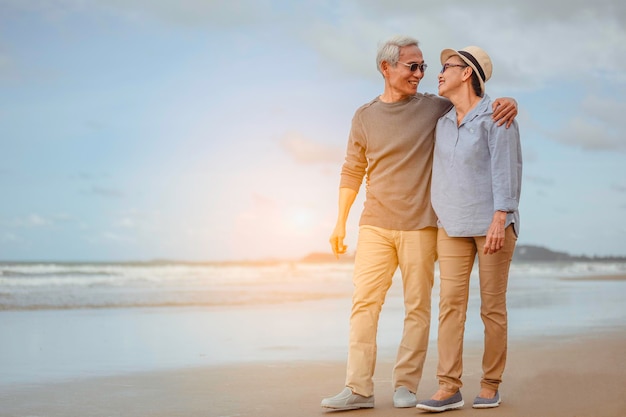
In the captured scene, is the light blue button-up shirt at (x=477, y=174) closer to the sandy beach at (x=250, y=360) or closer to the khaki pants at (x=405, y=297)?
the khaki pants at (x=405, y=297)

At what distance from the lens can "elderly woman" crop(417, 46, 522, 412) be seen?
3.88 m

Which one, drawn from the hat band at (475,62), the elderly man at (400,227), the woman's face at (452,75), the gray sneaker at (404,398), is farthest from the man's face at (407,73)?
the gray sneaker at (404,398)

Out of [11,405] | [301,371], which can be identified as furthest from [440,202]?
[11,405]

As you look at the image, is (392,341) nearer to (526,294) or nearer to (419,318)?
(419,318)

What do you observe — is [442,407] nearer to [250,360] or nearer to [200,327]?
[250,360]

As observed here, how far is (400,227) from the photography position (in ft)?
13.5

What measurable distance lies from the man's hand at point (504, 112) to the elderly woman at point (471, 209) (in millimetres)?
30

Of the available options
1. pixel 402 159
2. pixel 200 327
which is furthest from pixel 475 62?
pixel 200 327

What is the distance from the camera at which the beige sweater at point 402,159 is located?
412cm

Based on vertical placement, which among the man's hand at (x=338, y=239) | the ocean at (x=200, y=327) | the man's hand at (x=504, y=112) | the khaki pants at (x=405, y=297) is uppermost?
the man's hand at (x=504, y=112)

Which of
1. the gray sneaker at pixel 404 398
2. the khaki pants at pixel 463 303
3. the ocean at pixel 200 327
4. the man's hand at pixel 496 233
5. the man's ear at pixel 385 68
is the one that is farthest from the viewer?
the ocean at pixel 200 327

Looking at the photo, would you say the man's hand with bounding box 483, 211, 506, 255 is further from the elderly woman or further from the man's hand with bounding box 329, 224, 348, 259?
the man's hand with bounding box 329, 224, 348, 259

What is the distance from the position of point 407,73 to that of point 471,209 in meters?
0.79

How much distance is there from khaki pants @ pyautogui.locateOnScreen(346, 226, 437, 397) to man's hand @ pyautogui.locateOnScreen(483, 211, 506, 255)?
0.38m
